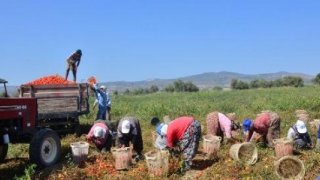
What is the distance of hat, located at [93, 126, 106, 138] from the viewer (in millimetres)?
11827

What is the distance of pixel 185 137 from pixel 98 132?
2.27m

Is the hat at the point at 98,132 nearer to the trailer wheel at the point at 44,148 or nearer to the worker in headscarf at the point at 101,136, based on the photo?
the worker in headscarf at the point at 101,136

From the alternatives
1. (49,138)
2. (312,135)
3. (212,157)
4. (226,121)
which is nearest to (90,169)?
(49,138)

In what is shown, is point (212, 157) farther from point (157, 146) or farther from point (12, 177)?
point (12, 177)

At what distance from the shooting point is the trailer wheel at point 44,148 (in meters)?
11.2

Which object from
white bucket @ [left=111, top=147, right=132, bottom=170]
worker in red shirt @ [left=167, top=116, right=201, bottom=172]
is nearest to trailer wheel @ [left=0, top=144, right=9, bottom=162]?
white bucket @ [left=111, top=147, right=132, bottom=170]

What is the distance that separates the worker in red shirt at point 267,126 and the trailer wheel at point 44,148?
4.72 meters

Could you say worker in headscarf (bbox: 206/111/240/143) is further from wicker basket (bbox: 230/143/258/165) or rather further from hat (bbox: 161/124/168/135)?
hat (bbox: 161/124/168/135)

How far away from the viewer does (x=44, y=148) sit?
11609mm

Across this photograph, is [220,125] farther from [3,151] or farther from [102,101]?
[3,151]

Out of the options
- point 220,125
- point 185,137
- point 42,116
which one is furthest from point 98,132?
point 220,125

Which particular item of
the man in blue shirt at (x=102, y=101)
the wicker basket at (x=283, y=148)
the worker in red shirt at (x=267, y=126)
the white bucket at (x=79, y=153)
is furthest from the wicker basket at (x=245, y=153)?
the man in blue shirt at (x=102, y=101)

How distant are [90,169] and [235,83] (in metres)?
78.6

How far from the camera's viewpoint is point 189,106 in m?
26.2
